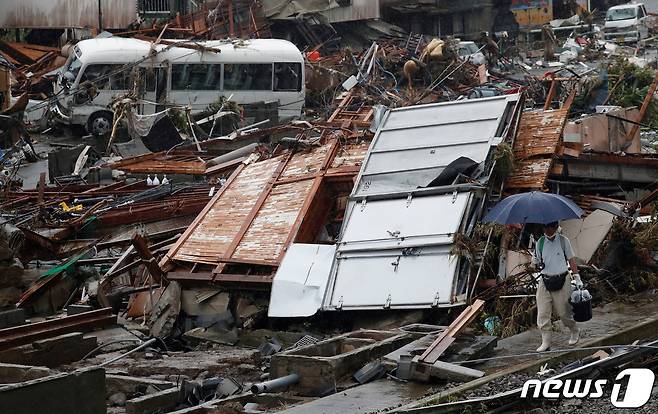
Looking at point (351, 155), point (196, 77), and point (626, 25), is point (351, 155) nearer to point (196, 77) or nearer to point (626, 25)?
point (196, 77)

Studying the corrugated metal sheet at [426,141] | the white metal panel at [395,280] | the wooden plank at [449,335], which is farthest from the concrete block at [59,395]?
the corrugated metal sheet at [426,141]

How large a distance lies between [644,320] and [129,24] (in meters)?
30.2

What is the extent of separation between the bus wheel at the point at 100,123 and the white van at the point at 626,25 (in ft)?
68.3

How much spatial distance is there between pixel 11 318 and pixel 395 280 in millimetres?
4855

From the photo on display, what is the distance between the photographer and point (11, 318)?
48.0 feet

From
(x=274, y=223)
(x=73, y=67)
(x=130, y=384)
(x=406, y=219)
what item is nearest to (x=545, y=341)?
(x=406, y=219)

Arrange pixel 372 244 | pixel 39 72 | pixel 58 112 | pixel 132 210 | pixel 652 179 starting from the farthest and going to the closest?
pixel 39 72 → pixel 58 112 → pixel 132 210 → pixel 652 179 → pixel 372 244

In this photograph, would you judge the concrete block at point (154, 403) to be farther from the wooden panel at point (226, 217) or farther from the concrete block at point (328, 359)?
the wooden panel at point (226, 217)

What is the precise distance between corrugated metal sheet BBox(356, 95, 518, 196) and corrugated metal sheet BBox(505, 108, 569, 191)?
1.40 feet

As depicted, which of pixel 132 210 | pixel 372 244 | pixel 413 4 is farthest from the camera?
pixel 413 4

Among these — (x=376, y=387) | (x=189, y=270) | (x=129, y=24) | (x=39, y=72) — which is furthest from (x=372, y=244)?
(x=129, y=24)

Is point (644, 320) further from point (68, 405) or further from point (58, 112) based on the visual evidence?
point (58, 112)

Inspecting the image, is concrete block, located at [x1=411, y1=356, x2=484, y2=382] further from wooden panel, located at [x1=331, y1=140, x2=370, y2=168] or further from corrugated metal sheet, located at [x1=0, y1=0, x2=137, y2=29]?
corrugated metal sheet, located at [x1=0, y1=0, x2=137, y2=29]

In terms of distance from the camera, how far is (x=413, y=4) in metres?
46.0
